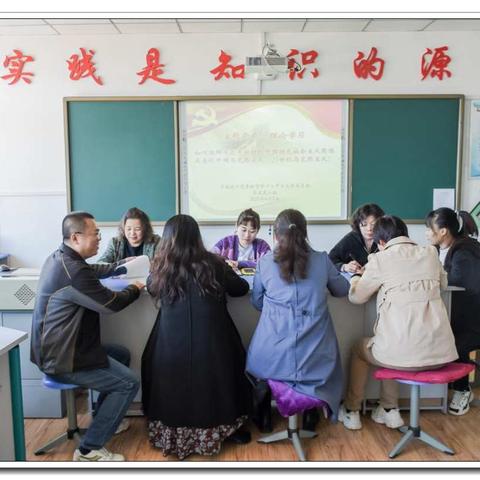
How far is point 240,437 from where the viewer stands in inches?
84.6

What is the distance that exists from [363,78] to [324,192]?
3.34ft

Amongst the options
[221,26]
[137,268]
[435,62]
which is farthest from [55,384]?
[435,62]

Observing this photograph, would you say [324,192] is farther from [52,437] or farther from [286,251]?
[52,437]

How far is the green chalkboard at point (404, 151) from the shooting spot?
12.7ft

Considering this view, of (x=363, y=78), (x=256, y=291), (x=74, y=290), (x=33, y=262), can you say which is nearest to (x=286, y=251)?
(x=256, y=291)

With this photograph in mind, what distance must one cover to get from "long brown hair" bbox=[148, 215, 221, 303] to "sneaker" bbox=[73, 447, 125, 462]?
743 mm

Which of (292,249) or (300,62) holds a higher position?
(300,62)

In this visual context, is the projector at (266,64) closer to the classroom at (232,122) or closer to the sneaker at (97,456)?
the classroom at (232,122)

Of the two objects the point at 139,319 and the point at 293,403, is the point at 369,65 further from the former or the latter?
the point at 293,403

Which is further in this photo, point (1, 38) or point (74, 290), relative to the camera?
point (1, 38)

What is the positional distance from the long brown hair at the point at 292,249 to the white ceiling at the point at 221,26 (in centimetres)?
230

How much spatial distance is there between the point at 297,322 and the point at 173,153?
2.41 metres

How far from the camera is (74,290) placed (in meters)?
1.87
